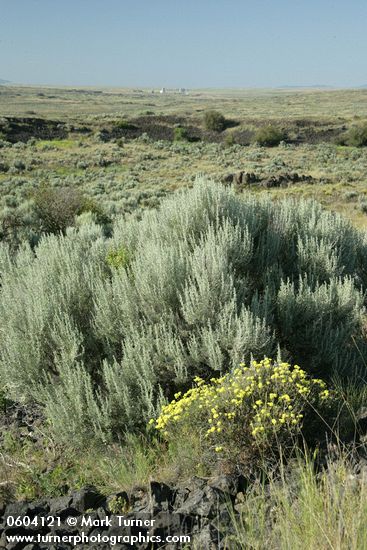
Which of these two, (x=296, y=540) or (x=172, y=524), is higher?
(x=296, y=540)

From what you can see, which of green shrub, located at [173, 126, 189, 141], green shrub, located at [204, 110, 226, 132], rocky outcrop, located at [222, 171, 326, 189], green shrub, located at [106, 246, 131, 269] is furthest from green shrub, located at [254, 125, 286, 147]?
green shrub, located at [106, 246, 131, 269]

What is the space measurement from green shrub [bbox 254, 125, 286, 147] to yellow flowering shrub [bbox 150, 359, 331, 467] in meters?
49.8

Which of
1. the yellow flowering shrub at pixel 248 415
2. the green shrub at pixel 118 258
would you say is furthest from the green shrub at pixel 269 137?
the yellow flowering shrub at pixel 248 415

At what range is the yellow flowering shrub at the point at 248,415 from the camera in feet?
11.0

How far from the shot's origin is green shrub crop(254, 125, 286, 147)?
51.0 metres

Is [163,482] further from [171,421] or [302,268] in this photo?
[302,268]

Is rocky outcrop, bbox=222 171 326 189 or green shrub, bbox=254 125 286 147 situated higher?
green shrub, bbox=254 125 286 147

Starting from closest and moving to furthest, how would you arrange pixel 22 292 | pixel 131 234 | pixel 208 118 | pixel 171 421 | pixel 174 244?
pixel 171 421, pixel 22 292, pixel 174 244, pixel 131 234, pixel 208 118

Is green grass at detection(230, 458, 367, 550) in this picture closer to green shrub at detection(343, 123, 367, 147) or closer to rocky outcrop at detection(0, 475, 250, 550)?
rocky outcrop at detection(0, 475, 250, 550)

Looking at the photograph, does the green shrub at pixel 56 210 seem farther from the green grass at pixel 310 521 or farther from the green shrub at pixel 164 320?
the green grass at pixel 310 521

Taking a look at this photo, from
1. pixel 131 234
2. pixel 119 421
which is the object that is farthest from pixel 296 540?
pixel 131 234

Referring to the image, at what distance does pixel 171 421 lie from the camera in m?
3.73

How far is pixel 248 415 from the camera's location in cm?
346

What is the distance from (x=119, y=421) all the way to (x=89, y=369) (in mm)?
759
